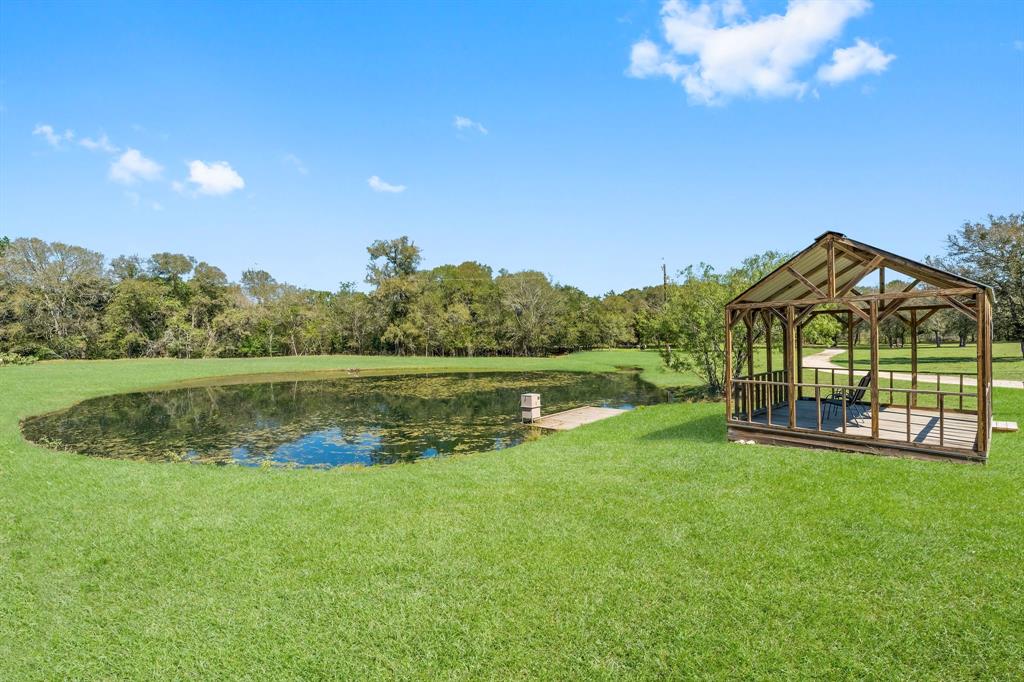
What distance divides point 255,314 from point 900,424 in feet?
191

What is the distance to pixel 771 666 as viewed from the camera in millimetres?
3658

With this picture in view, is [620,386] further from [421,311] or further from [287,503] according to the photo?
[421,311]

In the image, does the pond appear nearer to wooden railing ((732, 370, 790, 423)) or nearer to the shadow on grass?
the shadow on grass

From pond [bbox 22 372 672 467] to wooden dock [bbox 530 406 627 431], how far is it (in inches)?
28.6

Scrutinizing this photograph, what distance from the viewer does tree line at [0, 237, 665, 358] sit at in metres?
50.0

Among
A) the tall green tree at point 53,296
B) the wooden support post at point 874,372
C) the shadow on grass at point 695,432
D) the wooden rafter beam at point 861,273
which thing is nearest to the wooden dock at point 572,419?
the shadow on grass at point 695,432

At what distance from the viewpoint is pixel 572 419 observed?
1549 centimetres

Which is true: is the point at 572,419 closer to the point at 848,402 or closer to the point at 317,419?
the point at 848,402

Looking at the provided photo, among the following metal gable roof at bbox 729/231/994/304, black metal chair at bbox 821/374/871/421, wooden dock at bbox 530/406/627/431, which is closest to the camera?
metal gable roof at bbox 729/231/994/304

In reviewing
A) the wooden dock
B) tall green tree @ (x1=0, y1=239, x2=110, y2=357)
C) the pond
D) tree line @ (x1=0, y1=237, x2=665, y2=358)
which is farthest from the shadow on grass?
tall green tree @ (x1=0, y1=239, x2=110, y2=357)

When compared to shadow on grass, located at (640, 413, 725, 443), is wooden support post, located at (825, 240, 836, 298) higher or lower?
higher

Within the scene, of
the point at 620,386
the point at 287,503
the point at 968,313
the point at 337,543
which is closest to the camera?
the point at 337,543

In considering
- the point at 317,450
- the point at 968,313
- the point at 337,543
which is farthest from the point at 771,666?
the point at 317,450

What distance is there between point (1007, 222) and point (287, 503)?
40.1 m
